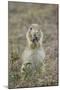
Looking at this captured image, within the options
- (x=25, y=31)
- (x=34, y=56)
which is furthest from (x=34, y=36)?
(x=34, y=56)

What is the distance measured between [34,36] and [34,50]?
0.49 ft

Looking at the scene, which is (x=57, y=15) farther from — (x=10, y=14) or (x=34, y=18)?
(x=10, y=14)

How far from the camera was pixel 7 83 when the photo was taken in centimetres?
229

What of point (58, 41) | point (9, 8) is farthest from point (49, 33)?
point (9, 8)

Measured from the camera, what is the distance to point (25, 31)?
235 cm

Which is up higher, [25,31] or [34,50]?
[25,31]

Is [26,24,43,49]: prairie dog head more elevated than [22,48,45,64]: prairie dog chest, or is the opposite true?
[26,24,43,49]: prairie dog head

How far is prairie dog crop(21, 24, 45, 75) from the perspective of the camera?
2.35 metres

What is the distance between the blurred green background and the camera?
2.31m

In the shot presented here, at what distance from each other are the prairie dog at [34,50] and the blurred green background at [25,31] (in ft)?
0.14

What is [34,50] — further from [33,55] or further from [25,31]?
[25,31]

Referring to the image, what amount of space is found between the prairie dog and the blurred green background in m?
0.04

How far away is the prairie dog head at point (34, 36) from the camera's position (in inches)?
92.8

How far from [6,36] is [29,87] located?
1.91ft
